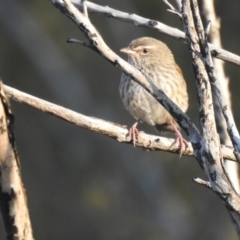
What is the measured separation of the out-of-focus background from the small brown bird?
5.26 meters

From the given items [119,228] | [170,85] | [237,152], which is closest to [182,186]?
[119,228]

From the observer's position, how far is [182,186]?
1464 centimetres

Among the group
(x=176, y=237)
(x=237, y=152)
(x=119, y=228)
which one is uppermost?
(x=119, y=228)

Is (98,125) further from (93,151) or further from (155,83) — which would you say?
(93,151)

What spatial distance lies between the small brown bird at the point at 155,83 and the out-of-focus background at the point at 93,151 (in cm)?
526

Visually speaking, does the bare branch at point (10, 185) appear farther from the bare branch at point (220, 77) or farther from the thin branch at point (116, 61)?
the bare branch at point (220, 77)

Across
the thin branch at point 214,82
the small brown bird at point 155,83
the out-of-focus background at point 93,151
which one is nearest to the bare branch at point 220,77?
the small brown bird at point 155,83

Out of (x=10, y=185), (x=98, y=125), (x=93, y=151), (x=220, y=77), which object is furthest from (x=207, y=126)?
(x=93, y=151)

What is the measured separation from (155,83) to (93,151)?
9.44 meters

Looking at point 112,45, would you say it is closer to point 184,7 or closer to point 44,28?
point 44,28

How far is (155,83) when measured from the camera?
21.6ft

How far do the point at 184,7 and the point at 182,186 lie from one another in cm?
1155

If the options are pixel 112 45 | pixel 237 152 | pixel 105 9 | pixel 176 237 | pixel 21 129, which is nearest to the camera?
pixel 237 152

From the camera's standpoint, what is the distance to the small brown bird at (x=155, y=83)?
6.37 m
